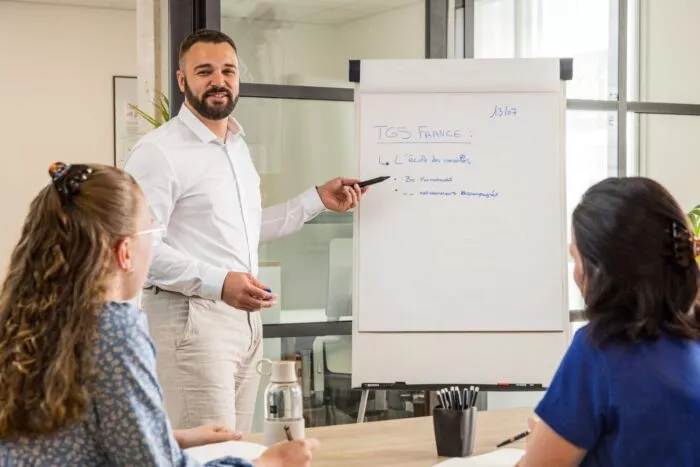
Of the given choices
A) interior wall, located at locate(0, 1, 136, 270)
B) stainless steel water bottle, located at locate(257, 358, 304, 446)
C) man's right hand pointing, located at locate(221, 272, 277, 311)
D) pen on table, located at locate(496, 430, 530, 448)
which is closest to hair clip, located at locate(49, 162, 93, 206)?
stainless steel water bottle, located at locate(257, 358, 304, 446)

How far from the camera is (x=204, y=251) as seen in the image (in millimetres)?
2893

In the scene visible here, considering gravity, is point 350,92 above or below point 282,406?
above

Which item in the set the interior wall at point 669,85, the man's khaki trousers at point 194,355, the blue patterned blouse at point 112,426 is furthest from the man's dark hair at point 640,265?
the interior wall at point 669,85

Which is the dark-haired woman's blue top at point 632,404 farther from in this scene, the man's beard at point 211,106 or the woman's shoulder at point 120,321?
the man's beard at point 211,106

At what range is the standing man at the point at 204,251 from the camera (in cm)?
278

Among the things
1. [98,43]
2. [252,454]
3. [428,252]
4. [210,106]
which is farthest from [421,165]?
[98,43]

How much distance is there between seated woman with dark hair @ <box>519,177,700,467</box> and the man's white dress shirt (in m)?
1.43

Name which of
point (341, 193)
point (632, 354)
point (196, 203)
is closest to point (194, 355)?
point (196, 203)

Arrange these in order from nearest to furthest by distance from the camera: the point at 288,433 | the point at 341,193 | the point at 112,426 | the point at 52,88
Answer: the point at 112,426, the point at 288,433, the point at 341,193, the point at 52,88

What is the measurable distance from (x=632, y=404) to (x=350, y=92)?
2.60 metres

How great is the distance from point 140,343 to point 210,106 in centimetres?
162

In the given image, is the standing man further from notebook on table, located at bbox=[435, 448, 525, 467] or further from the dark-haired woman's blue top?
the dark-haired woman's blue top

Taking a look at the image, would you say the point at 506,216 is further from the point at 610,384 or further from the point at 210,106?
the point at 610,384

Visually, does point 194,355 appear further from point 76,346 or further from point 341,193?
point 76,346
